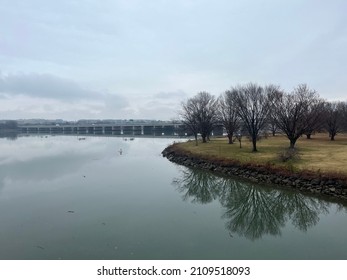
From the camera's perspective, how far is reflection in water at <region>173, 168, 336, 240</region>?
14.7 m

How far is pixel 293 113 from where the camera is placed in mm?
34656

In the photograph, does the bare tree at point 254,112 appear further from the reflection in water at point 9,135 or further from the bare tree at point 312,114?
the reflection in water at point 9,135

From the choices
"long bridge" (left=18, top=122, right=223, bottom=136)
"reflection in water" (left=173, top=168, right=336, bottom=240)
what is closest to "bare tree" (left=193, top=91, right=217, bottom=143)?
"reflection in water" (left=173, top=168, right=336, bottom=240)

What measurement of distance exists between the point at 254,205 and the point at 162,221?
711 centimetres

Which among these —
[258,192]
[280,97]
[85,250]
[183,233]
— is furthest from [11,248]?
[280,97]

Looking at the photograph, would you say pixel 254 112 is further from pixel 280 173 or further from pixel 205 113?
pixel 205 113

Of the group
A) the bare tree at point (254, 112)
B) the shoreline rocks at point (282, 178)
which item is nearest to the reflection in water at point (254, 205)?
the shoreline rocks at point (282, 178)

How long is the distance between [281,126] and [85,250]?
98.8 feet

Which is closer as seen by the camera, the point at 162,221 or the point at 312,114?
the point at 162,221

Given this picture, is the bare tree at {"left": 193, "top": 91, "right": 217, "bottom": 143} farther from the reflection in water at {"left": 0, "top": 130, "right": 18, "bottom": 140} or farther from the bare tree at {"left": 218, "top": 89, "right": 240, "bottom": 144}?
the reflection in water at {"left": 0, "top": 130, "right": 18, "bottom": 140}

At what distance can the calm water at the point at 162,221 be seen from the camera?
11.3 m

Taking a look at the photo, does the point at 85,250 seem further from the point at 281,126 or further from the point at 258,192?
the point at 281,126

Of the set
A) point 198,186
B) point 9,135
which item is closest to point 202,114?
point 198,186

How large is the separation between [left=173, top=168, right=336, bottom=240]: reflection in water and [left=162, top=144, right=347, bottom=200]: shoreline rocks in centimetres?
118
